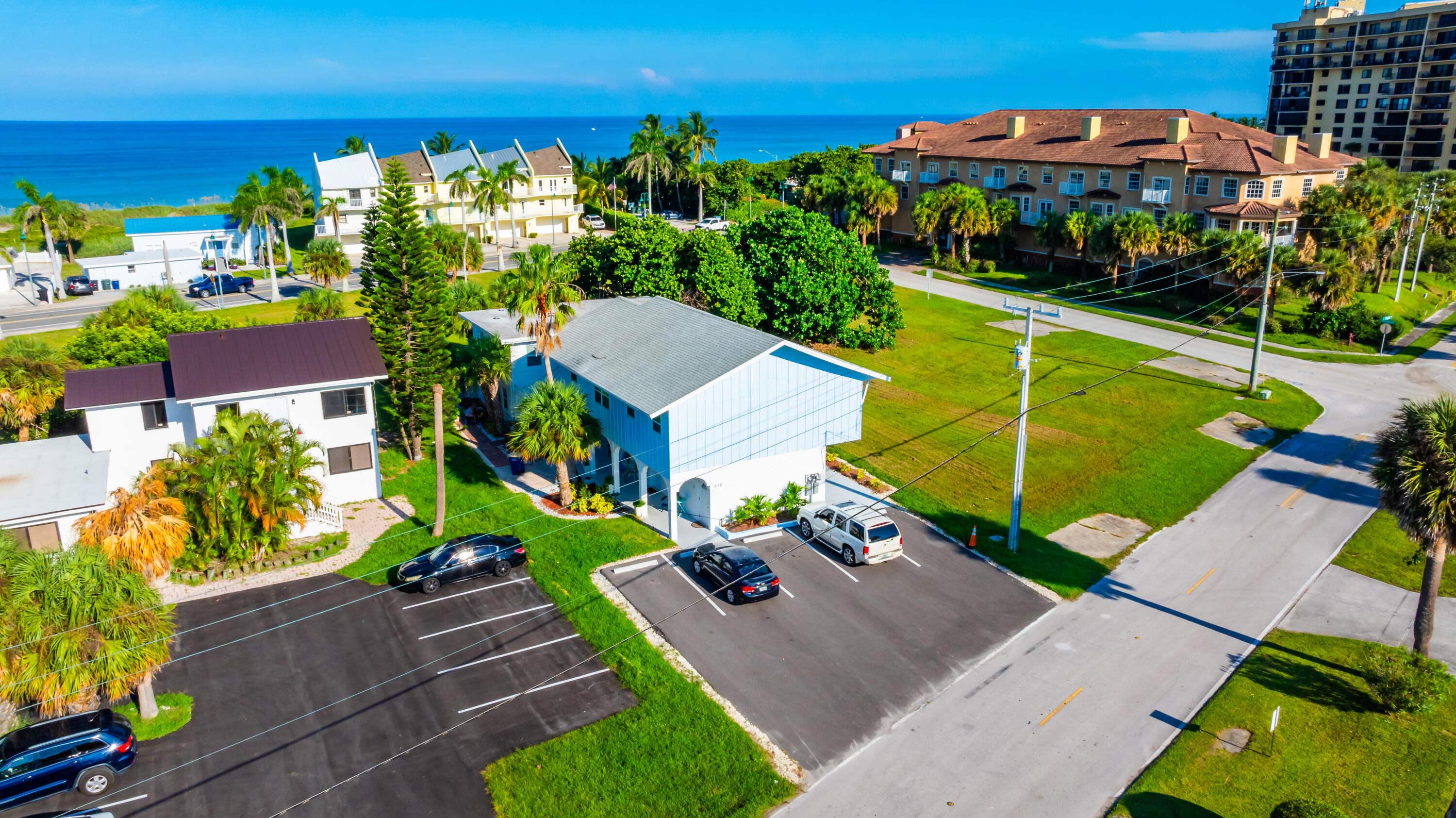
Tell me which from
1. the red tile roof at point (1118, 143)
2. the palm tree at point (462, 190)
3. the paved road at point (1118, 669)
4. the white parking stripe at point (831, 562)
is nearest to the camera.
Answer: the paved road at point (1118, 669)

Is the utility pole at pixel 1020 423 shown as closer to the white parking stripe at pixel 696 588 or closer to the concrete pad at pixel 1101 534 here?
the concrete pad at pixel 1101 534

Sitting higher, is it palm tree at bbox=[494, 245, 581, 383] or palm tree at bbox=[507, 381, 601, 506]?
palm tree at bbox=[494, 245, 581, 383]

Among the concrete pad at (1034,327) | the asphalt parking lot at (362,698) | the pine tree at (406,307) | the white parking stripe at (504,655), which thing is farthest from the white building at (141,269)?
the concrete pad at (1034,327)

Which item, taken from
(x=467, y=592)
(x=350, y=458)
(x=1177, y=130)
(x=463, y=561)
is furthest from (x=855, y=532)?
(x=1177, y=130)

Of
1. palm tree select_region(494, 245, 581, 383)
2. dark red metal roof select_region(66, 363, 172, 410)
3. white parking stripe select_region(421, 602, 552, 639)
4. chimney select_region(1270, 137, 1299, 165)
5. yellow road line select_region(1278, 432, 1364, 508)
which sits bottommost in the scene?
white parking stripe select_region(421, 602, 552, 639)

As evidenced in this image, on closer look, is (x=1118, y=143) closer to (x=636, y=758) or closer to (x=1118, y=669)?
(x=1118, y=669)

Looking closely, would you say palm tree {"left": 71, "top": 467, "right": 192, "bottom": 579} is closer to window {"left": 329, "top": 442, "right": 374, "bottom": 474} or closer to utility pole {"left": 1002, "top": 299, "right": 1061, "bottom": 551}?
window {"left": 329, "top": 442, "right": 374, "bottom": 474}

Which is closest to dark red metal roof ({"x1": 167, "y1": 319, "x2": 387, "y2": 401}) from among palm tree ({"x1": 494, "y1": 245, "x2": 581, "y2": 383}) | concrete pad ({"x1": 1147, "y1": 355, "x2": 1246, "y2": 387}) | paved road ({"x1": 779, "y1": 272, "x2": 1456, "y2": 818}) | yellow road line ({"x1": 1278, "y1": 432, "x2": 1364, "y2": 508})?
palm tree ({"x1": 494, "y1": 245, "x2": 581, "y2": 383})
